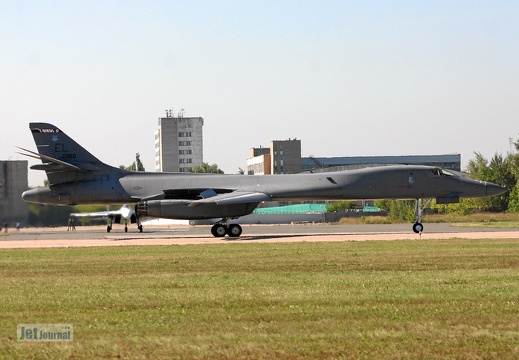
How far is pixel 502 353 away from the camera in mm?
10156

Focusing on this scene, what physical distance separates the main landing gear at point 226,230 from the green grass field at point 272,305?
1451cm

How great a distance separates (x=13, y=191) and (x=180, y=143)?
95170mm

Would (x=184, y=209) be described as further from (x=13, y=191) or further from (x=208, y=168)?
(x=208, y=168)

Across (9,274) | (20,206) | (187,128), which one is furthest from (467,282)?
(187,128)

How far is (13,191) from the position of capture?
6119 centimetres

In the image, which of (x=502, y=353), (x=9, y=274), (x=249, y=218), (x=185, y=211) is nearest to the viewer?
(x=502, y=353)

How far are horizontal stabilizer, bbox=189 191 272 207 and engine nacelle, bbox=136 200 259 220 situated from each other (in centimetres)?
33

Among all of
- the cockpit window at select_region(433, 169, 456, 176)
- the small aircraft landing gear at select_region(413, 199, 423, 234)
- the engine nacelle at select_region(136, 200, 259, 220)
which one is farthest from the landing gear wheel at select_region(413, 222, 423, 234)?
the engine nacelle at select_region(136, 200, 259, 220)

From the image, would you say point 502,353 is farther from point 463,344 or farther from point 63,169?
point 63,169

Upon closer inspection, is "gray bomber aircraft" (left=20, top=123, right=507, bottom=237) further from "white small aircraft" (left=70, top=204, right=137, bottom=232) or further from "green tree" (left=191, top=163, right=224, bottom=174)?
"green tree" (left=191, top=163, right=224, bottom=174)

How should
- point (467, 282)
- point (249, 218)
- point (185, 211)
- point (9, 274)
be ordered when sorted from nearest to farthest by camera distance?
point (467, 282), point (9, 274), point (185, 211), point (249, 218)

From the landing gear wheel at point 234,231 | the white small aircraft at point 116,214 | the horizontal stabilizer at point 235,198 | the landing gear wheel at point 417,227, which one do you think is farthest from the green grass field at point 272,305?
the white small aircraft at point 116,214

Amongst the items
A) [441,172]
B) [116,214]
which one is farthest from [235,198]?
[116,214]

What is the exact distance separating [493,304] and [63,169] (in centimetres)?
2969
